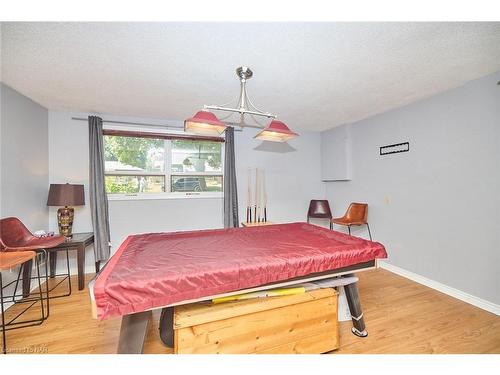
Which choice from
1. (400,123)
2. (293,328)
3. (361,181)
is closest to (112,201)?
(293,328)

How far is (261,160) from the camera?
12.9ft

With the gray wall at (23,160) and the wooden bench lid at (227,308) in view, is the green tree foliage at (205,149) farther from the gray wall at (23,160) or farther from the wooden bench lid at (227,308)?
the wooden bench lid at (227,308)

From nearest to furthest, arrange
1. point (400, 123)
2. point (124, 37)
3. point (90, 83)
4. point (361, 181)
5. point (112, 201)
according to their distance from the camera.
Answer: point (124, 37) → point (90, 83) → point (400, 123) → point (112, 201) → point (361, 181)

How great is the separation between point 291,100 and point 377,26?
1288 millimetres

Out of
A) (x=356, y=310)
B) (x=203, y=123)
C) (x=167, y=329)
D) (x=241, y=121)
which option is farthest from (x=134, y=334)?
(x=241, y=121)

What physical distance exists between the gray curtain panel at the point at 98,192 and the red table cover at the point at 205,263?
4.47 ft

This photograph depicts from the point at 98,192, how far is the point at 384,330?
3.54 m

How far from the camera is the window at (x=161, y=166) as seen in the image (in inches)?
127

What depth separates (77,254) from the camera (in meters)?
2.58

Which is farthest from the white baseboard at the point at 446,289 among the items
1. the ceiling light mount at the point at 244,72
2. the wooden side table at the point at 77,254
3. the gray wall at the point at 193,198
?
the wooden side table at the point at 77,254

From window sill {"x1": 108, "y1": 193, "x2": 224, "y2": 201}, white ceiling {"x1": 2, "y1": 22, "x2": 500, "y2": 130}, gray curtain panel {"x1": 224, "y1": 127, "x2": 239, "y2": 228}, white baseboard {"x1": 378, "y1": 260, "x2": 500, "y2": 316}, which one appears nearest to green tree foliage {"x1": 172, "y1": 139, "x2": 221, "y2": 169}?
gray curtain panel {"x1": 224, "y1": 127, "x2": 239, "y2": 228}

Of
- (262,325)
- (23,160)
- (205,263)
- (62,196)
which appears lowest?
(262,325)

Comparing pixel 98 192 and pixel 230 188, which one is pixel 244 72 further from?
pixel 98 192
